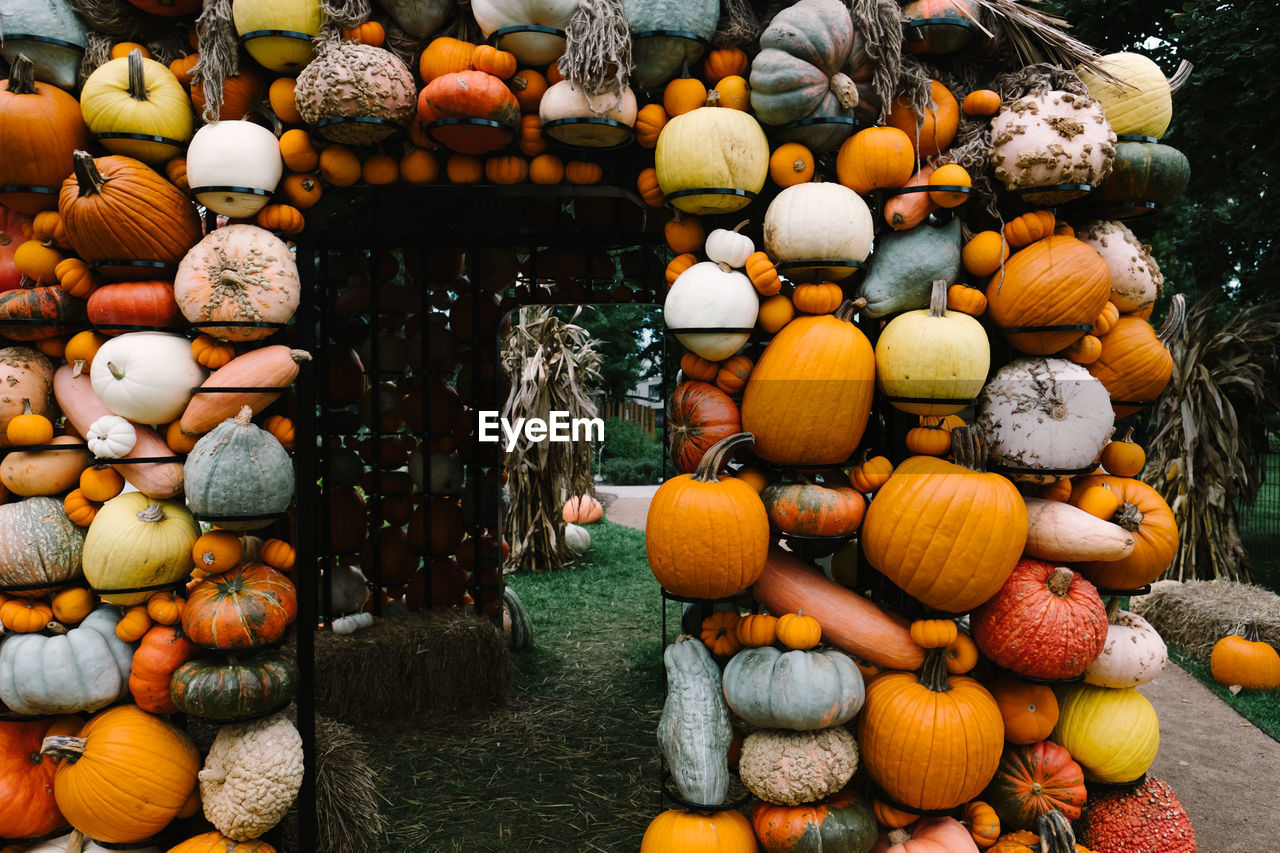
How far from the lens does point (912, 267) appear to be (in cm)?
285

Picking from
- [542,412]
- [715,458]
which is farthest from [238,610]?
[542,412]

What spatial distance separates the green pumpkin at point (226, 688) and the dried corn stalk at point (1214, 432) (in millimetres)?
7554

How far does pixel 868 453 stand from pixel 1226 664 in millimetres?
4051

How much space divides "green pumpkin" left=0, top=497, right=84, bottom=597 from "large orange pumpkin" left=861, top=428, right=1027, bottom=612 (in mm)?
2982

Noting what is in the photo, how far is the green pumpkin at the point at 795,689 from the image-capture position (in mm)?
2539

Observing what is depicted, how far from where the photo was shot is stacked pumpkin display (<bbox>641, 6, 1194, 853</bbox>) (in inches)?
104

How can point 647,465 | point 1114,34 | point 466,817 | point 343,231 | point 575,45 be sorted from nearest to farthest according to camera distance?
point 575,45
point 466,817
point 343,231
point 1114,34
point 647,465

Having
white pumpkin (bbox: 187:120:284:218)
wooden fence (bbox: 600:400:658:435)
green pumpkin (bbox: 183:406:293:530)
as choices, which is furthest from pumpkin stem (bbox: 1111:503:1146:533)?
wooden fence (bbox: 600:400:658:435)

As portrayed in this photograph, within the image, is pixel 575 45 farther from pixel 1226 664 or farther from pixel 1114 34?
pixel 1114 34

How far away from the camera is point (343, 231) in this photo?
16.5ft

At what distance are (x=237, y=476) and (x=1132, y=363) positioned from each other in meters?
3.36

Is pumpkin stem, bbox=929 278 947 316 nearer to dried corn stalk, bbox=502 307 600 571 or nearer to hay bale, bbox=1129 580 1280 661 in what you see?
hay bale, bbox=1129 580 1280 661

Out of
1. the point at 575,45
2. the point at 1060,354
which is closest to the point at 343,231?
the point at 575,45

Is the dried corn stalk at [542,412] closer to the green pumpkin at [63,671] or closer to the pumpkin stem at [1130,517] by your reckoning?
the green pumpkin at [63,671]
